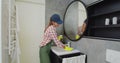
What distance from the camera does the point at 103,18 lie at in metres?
1.72

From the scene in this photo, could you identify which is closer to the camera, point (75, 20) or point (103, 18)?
point (103, 18)

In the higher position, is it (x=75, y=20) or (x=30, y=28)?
(x=75, y=20)

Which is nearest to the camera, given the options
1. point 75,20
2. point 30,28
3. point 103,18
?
point 103,18

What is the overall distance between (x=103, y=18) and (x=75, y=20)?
66 centimetres

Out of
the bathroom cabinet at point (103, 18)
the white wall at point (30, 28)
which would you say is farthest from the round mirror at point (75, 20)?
the white wall at point (30, 28)

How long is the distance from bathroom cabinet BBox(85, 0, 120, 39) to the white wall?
112 centimetres

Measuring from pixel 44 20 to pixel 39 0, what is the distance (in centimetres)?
47

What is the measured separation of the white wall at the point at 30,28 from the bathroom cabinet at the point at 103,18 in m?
1.12

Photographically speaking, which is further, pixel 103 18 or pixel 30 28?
pixel 30 28

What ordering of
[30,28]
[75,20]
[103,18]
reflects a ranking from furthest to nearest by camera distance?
[30,28] → [75,20] → [103,18]

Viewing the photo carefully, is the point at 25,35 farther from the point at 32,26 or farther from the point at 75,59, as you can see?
the point at 75,59

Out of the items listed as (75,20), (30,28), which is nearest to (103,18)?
(75,20)

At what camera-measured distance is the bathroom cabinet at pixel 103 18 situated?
4.88 feet

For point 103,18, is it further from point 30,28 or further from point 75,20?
point 30,28
